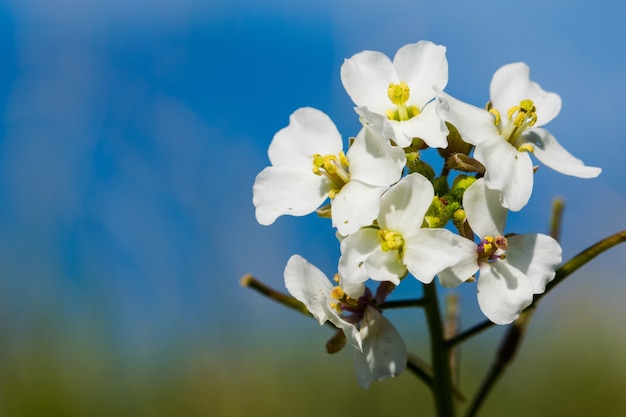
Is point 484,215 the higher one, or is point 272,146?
point 272,146

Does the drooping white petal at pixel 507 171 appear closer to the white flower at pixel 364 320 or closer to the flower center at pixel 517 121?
the flower center at pixel 517 121

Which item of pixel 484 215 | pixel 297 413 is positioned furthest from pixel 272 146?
pixel 297 413

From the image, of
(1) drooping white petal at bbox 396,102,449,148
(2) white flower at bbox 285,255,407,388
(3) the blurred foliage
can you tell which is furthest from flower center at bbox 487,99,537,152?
(3) the blurred foliage

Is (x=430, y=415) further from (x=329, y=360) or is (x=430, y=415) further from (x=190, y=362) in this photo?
(x=190, y=362)

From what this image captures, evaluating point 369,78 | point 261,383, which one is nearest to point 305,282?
point 369,78

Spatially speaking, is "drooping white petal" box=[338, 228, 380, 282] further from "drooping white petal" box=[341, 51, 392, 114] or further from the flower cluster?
"drooping white petal" box=[341, 51, 392, 114]
